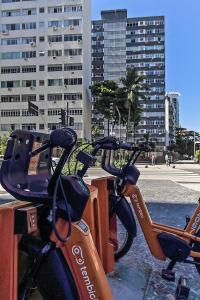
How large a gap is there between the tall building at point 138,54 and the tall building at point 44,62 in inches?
1575

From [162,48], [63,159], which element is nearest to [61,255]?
[63,159]

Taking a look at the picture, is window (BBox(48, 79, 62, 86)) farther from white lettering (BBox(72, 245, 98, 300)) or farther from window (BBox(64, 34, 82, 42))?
white lettering (BBox(72, 245, 98, 300))

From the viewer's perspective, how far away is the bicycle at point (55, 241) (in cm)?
225

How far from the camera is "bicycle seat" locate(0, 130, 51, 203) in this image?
245 centimetres

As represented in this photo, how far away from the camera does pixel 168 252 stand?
393 centimetres

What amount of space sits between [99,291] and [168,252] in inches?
68.6

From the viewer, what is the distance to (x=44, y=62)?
→ 71938 millimetres

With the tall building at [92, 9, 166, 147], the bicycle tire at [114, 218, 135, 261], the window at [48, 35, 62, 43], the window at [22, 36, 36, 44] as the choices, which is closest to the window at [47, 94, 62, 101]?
the window at [48, 35, 62, 43]

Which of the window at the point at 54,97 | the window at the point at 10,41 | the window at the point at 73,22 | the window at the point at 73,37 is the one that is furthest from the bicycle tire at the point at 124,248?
the window at the point at 10,41

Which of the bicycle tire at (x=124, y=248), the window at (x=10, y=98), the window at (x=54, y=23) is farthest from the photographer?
the window at (x=10, y=98)

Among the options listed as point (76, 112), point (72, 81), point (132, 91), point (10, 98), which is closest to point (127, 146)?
point (132, 91)

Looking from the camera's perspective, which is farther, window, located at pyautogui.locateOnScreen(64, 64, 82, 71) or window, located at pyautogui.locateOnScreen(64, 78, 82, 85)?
window, located at pyautogui.locateOnScreen(64, 64, 82, 71)

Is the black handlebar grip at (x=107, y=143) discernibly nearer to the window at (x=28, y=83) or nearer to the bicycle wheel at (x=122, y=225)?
the bicycle wheel at (x=122, y=225)

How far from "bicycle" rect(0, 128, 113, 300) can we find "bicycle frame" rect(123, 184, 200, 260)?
172cm
